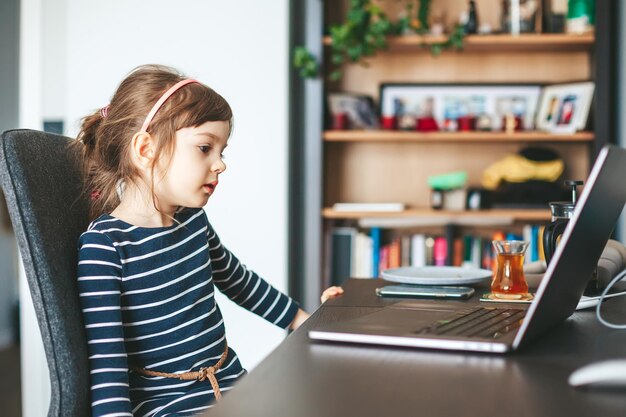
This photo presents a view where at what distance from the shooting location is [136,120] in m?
1.32

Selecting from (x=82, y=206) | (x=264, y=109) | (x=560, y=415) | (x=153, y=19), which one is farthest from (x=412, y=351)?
(x=153, y=19)

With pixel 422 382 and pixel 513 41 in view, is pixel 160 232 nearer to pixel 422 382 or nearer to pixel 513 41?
pixel 422 382

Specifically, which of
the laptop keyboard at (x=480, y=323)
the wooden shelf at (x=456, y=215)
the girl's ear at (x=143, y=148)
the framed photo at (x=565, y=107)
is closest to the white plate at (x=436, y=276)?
the laptop keyboard at (x=480, y=323)

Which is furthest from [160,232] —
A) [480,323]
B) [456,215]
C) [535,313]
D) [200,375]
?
[456,215]

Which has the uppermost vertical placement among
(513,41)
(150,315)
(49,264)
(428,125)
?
(513,41)

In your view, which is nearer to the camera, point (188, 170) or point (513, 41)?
point (188, 170)

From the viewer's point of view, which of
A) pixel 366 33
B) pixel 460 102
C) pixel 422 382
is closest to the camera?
pixel 422 382

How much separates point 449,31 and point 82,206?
93.6 inches

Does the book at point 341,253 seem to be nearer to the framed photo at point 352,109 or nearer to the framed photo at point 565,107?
the framed photo at point 352,109

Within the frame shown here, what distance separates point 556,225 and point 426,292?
256 mm

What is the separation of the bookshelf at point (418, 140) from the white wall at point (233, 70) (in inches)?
5.8

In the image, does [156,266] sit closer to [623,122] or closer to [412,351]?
[412,351]

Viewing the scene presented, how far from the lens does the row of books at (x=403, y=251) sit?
313 centimetres

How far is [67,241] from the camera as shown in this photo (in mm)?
1100
